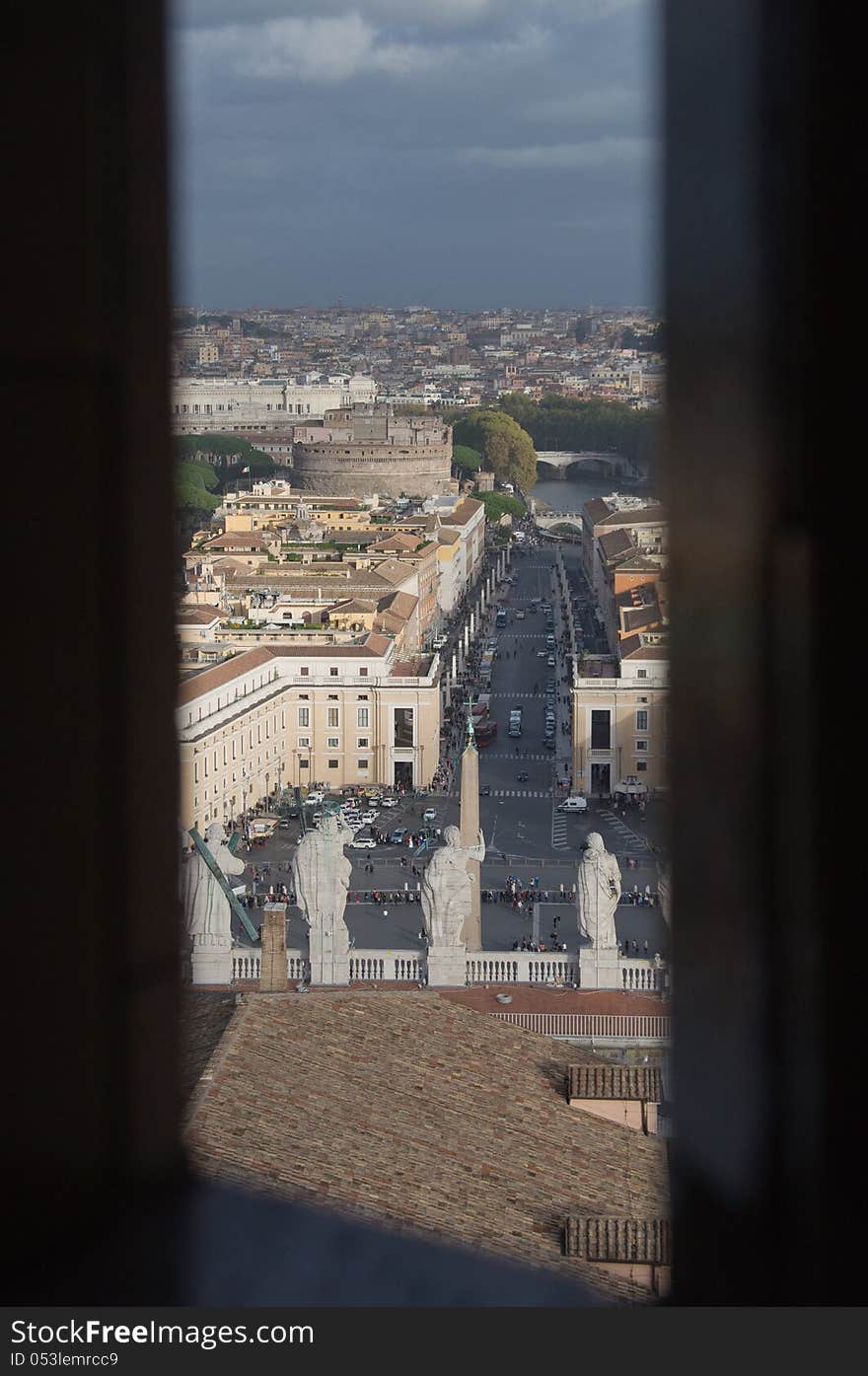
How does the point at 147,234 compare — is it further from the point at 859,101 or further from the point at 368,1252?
the point at 368,1252

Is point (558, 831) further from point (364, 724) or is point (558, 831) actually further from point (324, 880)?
point (324, 880)

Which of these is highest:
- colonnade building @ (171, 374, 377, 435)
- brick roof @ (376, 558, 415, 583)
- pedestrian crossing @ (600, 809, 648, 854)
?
colonnade building @ (171, 374, 377, 435)

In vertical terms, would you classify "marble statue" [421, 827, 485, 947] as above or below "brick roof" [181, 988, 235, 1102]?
below

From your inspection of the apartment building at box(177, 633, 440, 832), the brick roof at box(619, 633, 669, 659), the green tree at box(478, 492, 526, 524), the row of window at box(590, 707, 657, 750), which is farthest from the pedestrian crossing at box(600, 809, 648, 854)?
the green tree at box(478, 492, 526, 524)

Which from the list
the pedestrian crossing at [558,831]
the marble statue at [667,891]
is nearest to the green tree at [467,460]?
the pedestrian crossing at [558,831]

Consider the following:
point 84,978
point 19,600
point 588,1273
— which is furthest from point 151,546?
point 588,1273

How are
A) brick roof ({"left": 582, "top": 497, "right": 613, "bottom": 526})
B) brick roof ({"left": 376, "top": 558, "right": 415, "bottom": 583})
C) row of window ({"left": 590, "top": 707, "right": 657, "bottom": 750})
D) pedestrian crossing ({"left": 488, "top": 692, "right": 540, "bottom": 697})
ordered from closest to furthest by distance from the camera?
brick roof ({"left": 582, "top": 497, "right": 613, "bottom": 526}), row of window ({"left": 590, "top": 707, "right": 657, "bottom": 750}), pedestrian crossing ({"left": 488, "top": 692, "right": 540, "bottom": 697}), brick roof ({"left": 376, "top": 558, "right": 415, "bottom": 583})

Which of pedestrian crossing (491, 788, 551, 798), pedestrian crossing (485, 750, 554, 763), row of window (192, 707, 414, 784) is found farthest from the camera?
pedestrian crossing (485, 750, 554, 763)

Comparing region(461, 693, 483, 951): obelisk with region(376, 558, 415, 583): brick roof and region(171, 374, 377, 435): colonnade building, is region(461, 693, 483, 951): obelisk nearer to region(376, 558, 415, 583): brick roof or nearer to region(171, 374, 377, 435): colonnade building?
region(376, 558, 415, 583): brick roof

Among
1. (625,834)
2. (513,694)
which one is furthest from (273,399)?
(625,834)
